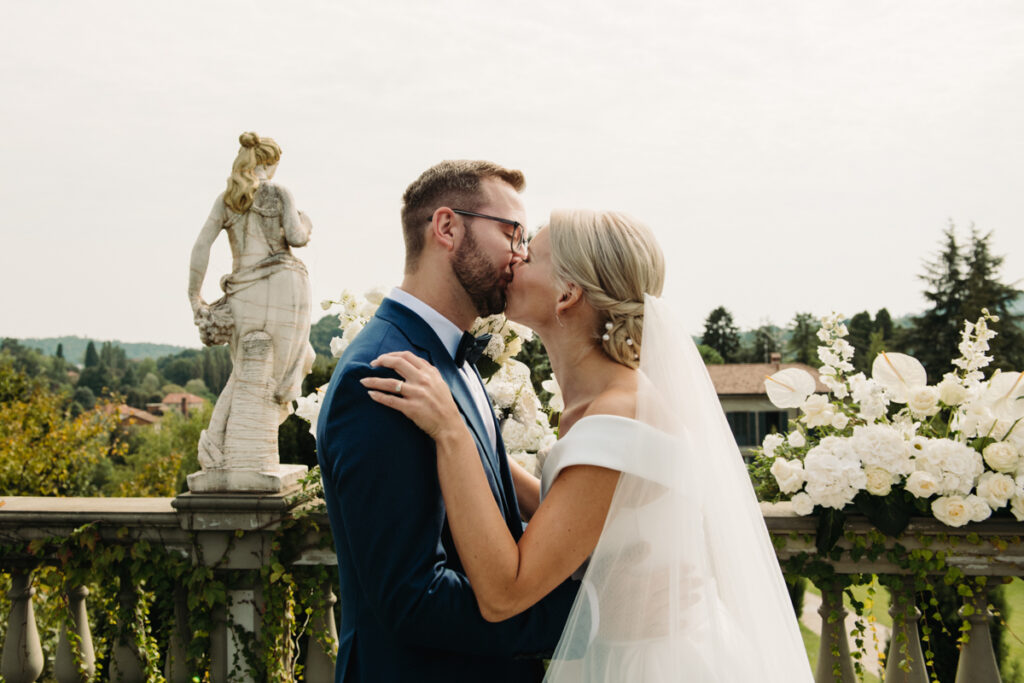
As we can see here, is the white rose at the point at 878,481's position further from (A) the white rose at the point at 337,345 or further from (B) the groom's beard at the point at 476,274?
(A) the white rose at the point at 337,345

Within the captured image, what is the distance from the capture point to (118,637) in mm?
3934

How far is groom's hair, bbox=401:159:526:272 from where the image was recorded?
7.89 ft

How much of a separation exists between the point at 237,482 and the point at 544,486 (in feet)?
7.32

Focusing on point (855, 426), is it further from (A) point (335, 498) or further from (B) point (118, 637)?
(B) point (118, 637)

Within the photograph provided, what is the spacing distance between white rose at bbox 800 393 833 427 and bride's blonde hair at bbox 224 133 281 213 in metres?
3.10

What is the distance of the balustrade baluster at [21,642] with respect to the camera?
392cm

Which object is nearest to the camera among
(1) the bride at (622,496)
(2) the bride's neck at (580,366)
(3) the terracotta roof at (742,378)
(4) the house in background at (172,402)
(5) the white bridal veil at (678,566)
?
(1) the bride at (622,496)

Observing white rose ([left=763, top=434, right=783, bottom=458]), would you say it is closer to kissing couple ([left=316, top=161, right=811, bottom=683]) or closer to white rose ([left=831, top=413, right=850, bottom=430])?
white rose ([left=831, top=413, right=850, bottom=430])

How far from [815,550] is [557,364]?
74.9 inches

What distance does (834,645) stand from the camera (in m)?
3.67

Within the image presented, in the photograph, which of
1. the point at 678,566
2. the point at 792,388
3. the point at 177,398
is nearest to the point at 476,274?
the point at 678,566

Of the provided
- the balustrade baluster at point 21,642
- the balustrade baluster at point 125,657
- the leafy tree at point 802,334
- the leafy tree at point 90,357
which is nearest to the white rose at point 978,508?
the balustrade baluster at point 125,657

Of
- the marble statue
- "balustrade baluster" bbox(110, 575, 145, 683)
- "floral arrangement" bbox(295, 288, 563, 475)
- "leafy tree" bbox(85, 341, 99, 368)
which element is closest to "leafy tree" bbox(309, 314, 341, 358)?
the marble statue

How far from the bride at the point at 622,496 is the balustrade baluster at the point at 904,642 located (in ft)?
5.03
